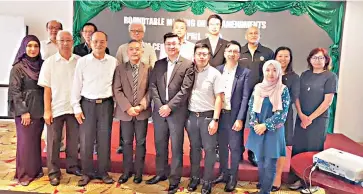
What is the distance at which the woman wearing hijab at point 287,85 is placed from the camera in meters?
3.51

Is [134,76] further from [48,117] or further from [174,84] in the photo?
→ [48,117]

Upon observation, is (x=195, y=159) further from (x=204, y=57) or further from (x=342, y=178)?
(x=342, y=178)

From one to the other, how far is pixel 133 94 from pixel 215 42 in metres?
0.89

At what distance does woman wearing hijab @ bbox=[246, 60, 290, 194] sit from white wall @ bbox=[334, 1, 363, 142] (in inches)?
29.5

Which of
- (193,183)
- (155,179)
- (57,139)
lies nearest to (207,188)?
(193,183)

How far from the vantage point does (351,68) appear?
12.5ft

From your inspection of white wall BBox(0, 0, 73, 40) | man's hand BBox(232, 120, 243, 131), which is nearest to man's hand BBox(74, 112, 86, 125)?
white wall BBox(0, 0, 73, 40)

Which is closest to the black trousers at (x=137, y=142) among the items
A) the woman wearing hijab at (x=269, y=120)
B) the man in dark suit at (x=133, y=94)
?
the man in dark suit at (x=133, y=94)

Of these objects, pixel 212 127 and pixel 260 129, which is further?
pixel 212 127

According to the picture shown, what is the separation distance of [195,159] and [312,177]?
110 cm

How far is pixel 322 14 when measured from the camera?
3848mm

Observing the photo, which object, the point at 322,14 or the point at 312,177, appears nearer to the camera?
the point at 312,177

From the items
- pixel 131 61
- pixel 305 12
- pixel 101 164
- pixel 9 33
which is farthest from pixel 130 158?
pixel 305 12

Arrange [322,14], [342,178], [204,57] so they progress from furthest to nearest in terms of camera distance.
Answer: [322,14], [204,57], [342,178]
